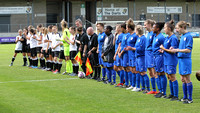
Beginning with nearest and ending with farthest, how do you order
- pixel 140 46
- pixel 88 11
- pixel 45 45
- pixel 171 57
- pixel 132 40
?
pixel 171 57 → pixel 140 46 → pixel 132 40 → pixel 45 45 → pixel 88 11

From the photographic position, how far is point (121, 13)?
55469 mm

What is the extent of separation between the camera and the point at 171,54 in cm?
972

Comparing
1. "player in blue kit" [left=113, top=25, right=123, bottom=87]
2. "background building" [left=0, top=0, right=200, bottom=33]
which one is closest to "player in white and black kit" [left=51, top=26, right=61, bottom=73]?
"player in blue kit" [left=113, top=25, right=123, bottom=87]

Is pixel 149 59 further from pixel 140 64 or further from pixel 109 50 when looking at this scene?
pixel 109 50

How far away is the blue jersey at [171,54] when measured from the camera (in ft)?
31.7

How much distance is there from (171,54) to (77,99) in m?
2.86

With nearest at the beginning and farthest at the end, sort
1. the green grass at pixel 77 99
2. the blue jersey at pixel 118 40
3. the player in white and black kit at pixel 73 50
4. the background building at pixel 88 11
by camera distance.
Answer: the green grass at pixel 77 99 → the blue jersey at pixel 118 40 → the player in white and black kit at pixel 73 50 → the background building at pixel 88 11

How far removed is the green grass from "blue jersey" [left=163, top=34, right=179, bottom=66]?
3.44 feet

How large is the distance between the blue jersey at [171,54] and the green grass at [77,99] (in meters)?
1.05

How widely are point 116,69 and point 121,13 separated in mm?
43205

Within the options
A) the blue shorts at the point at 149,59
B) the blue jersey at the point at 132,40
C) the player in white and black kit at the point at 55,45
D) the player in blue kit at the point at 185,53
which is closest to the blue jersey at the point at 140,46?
the blue jersey at the point at 132,40

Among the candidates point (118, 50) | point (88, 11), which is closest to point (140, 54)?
point (118, 50)

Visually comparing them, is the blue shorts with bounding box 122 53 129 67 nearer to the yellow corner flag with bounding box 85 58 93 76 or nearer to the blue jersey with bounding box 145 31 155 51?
the blue jersey with bounding box 145 31 155 51

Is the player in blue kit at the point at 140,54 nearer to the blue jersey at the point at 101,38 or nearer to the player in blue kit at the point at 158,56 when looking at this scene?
the player in blue kit at the point at 158,56
